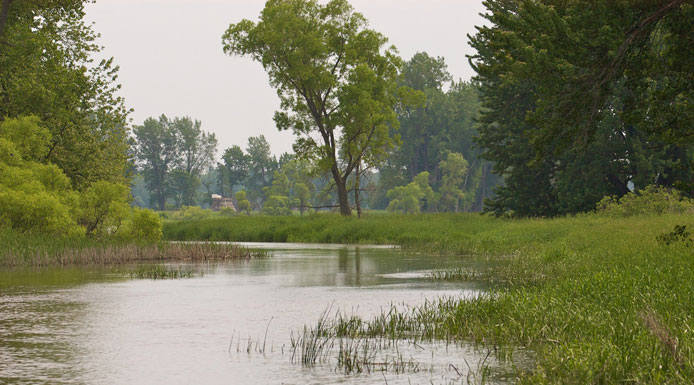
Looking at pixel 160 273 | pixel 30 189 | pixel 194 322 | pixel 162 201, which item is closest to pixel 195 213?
pixel 162 201

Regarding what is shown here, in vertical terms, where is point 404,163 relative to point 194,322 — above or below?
above

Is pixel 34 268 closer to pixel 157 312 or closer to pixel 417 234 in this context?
pixel 157 312

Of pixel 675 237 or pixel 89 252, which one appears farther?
pixel 89 252

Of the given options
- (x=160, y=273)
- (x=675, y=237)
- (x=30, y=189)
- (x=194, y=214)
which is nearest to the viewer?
(x=675, y=237)

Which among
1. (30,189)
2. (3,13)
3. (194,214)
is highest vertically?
(3,13)

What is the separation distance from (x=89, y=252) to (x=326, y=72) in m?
28.4

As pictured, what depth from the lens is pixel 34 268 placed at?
25156mm

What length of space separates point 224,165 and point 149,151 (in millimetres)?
13421

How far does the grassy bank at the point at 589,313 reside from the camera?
8547 millimetres

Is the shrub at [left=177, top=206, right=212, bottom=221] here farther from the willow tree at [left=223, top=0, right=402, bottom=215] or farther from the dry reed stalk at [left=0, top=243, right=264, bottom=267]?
the dry reed stalk at [left=0, top=243, right=264, bottom=267]

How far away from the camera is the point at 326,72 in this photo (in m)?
53.1

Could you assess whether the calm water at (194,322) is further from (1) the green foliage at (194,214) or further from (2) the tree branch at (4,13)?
(1) the green foliage at (194,214)

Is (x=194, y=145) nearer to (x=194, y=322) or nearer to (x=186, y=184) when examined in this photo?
(x=186, y=184)

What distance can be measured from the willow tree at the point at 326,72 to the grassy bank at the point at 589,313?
28.3 m
